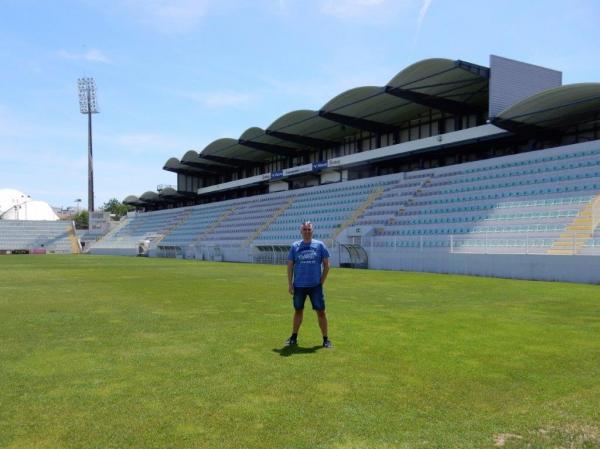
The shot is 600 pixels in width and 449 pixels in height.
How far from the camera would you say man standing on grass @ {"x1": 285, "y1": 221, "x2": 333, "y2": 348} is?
694cm

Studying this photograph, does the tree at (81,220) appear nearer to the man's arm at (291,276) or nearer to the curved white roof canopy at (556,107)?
the curved white roof canopy at (556,107)

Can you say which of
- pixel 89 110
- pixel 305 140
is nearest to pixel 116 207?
pixel 89 110

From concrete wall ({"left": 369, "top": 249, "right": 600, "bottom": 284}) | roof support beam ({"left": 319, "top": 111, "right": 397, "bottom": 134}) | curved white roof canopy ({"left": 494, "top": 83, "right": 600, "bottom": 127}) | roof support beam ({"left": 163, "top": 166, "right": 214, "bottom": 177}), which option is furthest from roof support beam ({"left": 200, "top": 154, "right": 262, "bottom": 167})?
curved white roof canopy ({"left": 494, "top": 83, "right": 600, "bottom": 127})

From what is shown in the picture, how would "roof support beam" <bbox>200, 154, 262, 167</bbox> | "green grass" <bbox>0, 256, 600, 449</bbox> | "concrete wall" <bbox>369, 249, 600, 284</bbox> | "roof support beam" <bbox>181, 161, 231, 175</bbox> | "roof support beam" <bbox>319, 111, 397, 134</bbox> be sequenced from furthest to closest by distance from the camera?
"roof support beam" <bbox>181, 161, 231, 175</bbox> < "roof support beam" <bbox>200, 154, 262, 167</bbox> < "roof support beam" <bbox>319, 111, 397, 134</bbox> < "concrete wall" <bbox>369, 249, 600, 284</bbox> < "green grass" <bbox>0, 256, 600, 449</bbox>

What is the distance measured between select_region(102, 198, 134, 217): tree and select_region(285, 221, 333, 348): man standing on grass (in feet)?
467

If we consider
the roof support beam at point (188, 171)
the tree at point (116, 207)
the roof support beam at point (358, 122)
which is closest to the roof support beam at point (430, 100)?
the roof support beam at point (358, 122)

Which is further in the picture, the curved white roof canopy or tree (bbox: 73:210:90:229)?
tree (bbox: 73:210:90:229)

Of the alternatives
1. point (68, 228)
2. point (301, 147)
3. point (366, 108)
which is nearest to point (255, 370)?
point (366, 108)

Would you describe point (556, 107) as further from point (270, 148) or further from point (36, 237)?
point (36, 237)

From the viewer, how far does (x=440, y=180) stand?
32.8 m

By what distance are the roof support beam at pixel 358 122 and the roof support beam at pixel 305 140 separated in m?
7.69

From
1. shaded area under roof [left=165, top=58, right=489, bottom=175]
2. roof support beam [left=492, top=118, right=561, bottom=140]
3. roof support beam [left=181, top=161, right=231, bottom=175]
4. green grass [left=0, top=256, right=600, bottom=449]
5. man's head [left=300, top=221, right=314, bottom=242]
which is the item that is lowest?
green grass [left=0, top=256, right=600, bottom=449]

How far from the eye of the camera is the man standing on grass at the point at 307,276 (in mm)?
6941

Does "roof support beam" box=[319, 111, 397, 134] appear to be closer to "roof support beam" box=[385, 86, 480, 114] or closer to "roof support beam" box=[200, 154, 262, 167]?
"roof support beam" box=[385, 86, 480, 114]
